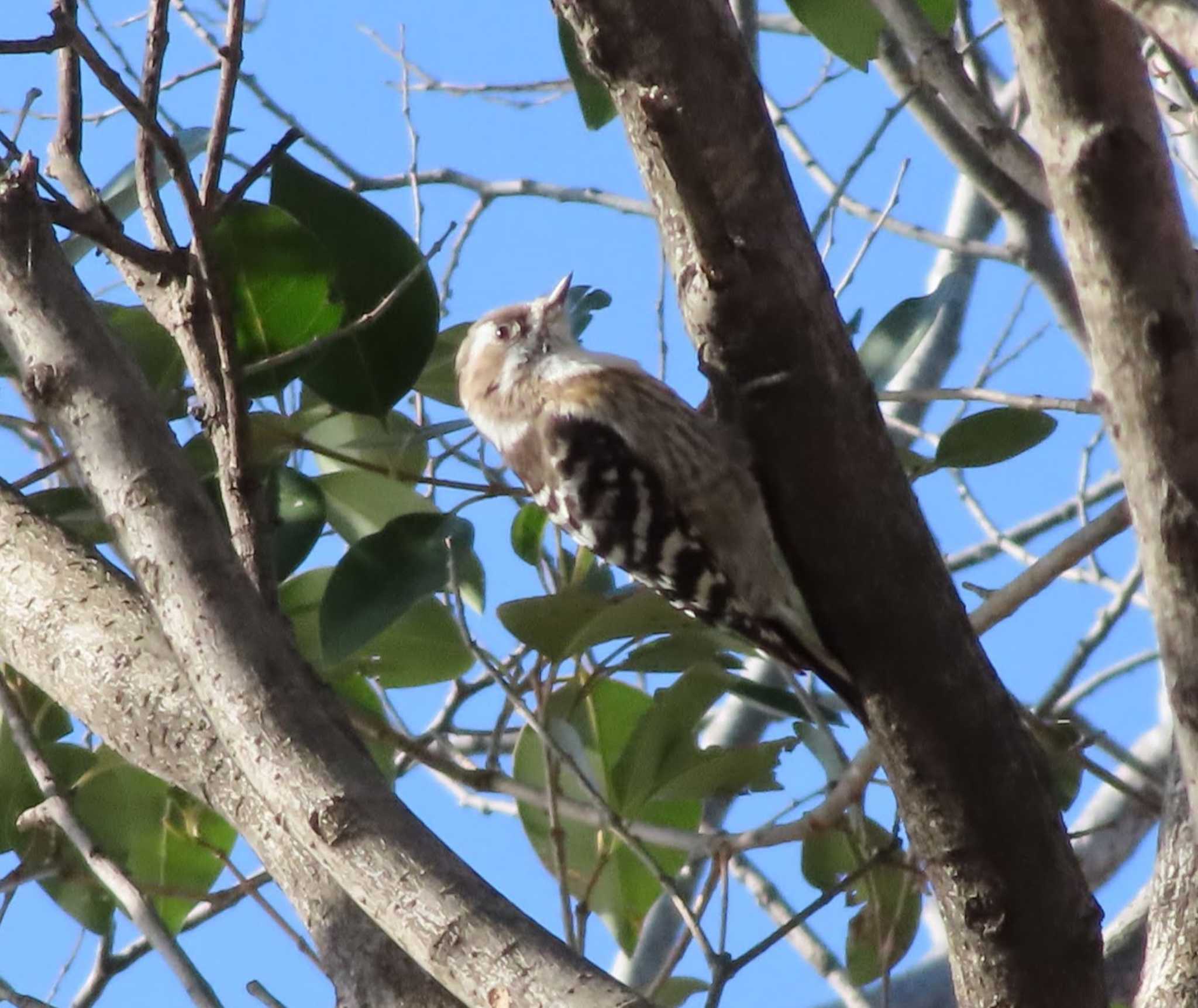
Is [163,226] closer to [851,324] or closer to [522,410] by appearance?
[851,324]

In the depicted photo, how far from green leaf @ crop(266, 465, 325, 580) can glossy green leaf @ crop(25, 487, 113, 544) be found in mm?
287

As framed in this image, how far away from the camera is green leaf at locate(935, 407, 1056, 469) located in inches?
97.5

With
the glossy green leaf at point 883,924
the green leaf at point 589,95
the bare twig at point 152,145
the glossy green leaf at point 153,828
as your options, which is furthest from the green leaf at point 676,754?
the bare twig at point 152,145

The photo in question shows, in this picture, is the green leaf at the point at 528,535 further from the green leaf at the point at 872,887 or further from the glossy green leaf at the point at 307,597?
the green leaf at the point at 872,887

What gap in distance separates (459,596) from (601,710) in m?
0.55

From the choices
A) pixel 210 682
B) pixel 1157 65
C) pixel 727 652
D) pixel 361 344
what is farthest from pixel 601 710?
pixel 1157 65

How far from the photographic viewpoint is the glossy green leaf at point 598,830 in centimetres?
271

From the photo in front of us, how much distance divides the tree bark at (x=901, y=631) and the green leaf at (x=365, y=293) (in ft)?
2.18

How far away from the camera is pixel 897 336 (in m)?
2.66

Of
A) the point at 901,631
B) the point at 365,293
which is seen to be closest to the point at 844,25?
the point at 365,293

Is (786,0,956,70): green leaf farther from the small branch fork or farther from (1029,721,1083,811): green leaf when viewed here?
the small branch fork

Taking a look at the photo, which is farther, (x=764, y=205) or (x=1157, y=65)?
(x=1157, y=65)

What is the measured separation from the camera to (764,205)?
1920mm

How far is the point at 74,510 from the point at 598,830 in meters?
1.06
